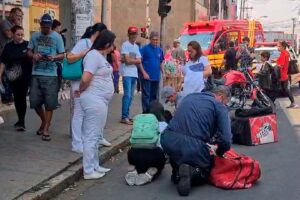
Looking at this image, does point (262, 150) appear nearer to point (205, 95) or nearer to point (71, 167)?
point (205, 95)

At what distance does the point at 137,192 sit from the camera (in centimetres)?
630

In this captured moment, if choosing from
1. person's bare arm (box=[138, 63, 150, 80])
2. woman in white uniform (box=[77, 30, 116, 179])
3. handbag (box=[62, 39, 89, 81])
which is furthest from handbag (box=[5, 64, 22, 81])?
person's bare arm (box=[138, 63, 150, 80])

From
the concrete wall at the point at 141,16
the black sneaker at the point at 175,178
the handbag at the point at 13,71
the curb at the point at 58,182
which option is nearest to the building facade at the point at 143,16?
the concrete wall at the point at 141,16

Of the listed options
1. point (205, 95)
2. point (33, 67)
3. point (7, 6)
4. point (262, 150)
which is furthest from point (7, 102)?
point (205, 95)

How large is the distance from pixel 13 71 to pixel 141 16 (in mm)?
28879

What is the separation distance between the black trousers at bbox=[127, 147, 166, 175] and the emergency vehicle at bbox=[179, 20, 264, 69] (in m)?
12.7

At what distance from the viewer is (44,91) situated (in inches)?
321

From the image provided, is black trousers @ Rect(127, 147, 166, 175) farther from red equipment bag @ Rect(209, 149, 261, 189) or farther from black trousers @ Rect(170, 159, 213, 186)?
red equipment bag @ Rect(209, 149, 261, 189)

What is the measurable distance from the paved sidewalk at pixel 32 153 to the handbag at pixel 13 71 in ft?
2.98

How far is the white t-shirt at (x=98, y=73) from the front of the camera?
6.45 m

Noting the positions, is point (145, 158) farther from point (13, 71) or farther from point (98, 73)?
point (13, 71)

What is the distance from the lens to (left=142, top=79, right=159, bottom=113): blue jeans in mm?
10508

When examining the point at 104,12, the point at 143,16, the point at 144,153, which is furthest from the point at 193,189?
the point at 143,16

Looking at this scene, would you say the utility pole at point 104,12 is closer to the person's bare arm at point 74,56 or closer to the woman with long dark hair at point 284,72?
the person's bare arm at point 74,56
